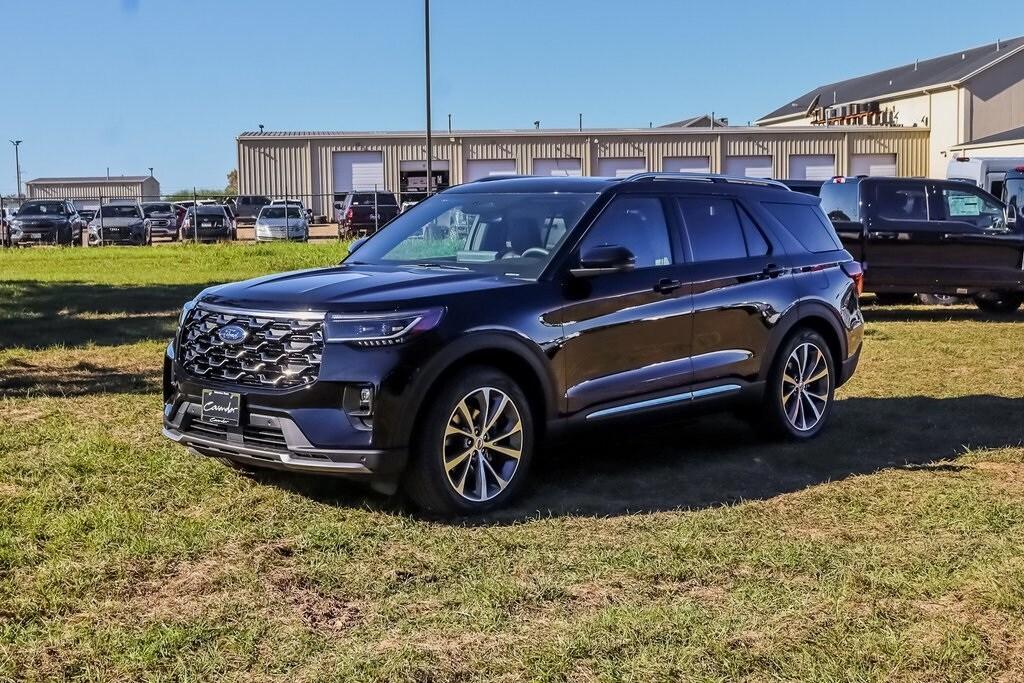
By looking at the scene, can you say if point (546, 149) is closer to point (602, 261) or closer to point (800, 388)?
point (800, 388)

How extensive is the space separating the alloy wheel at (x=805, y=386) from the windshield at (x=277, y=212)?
33416 millimetres

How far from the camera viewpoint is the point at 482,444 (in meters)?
6.02

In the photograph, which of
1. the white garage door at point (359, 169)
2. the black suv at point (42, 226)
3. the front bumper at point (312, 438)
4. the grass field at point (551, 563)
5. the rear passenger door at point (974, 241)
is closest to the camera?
the grass field at point (551, 563)

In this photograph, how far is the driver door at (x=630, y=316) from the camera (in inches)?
255

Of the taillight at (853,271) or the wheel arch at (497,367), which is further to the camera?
the taillight at (853,271)

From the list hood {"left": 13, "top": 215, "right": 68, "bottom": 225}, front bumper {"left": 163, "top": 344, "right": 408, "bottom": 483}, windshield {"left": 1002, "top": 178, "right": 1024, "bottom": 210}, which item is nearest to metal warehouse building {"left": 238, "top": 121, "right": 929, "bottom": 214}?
hood {"left": 13, "top": 215, "right": 68, "bottom": 225}

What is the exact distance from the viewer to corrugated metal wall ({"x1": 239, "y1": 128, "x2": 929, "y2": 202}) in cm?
5391

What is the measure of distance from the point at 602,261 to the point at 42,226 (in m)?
36.2

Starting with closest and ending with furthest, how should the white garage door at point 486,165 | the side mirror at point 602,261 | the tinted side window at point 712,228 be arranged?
the side mirror at point 602,261, the tinted side window at point 712,228, the white garage door at point 486,165

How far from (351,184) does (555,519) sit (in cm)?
4994

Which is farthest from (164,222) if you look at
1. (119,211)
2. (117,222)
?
(117,222)

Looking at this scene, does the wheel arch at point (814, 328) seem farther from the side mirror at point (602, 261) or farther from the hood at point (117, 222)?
the hood at point (117, 222)

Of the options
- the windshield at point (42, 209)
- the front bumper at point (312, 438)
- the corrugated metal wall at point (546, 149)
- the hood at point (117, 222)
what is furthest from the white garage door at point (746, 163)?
the front bumper at point (312, 438)

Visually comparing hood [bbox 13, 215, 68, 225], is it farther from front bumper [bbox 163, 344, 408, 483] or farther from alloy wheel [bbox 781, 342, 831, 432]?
front bumper [bbox 163, 344, 408, 483]
